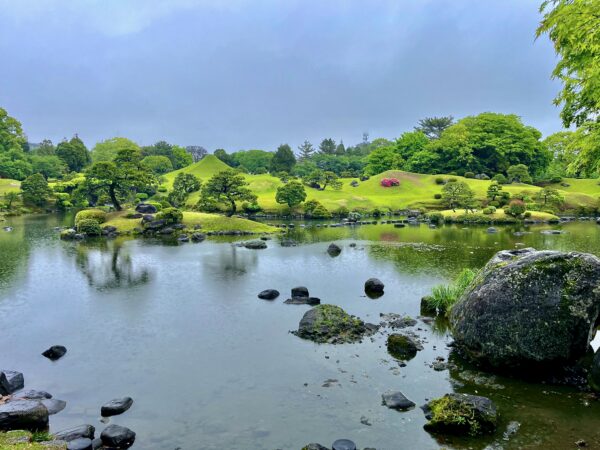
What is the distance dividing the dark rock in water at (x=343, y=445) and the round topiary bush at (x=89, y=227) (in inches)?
2087

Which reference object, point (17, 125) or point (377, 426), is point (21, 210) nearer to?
point (17, 125)

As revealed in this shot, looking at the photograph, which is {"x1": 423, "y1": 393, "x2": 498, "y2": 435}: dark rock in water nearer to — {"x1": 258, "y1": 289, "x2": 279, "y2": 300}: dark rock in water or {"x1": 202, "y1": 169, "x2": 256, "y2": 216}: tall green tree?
{"x1": 258, "y1": 289, "x2": 279, "y2": 300}: dark rock in water

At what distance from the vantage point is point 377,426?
1362 centimetres

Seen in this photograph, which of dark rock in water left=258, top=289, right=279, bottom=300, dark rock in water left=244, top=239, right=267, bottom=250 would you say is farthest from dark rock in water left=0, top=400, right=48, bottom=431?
dark rock in water left=244, top=239, right=267, bottom=250

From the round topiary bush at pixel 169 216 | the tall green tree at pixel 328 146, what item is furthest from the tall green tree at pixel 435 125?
the round topiary bush at pixel 169 216

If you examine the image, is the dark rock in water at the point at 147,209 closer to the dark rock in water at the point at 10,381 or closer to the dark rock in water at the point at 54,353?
the dark rock in water at the point at 54,353

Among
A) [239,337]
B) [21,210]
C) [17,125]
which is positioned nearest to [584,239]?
[239,337]

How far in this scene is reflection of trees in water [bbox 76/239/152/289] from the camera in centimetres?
Answer: 3356

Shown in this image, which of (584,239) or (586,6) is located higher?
(586,6)

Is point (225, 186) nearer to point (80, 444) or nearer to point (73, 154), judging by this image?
Answer: point (80, 444)

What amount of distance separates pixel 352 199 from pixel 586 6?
79.5 meters

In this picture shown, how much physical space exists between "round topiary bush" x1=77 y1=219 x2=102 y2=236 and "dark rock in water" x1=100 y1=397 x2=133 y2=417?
4733cm

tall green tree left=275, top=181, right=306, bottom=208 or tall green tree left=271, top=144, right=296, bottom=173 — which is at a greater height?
tall green tree left=271, top=144, right=296, bottom=173

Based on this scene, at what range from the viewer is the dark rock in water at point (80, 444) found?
12.3 metres
